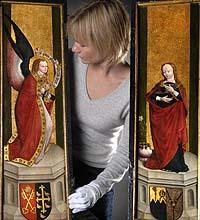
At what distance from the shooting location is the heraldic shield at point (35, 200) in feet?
5.80

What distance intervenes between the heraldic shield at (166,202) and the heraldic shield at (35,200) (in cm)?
33

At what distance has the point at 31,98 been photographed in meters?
1.75

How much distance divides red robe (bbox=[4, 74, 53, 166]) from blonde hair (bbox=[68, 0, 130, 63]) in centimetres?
21

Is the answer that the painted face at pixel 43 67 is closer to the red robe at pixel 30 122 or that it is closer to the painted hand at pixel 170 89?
the red robe at pixel 30 122

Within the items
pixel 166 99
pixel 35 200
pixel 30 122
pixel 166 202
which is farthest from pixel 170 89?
pixel 35 200

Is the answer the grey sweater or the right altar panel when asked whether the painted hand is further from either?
the grey sweater

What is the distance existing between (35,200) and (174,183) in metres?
0.45

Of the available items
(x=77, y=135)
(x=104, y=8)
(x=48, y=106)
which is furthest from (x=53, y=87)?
(x=104, y=8)

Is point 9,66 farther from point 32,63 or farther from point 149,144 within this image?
point 149,144

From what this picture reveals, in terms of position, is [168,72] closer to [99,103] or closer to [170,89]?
[170,89]

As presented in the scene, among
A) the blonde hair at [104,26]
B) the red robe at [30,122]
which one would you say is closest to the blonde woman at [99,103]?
the blonde hair at [104,26]

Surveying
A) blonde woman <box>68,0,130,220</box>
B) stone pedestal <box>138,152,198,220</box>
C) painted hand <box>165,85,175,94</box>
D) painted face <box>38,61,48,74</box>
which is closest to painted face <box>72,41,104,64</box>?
blonde woman <box>68,0,130,220</box>

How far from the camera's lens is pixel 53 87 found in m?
1.75

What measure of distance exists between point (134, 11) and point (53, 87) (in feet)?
1.14
